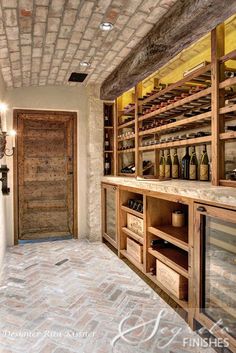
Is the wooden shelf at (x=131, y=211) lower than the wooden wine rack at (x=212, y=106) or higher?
lower

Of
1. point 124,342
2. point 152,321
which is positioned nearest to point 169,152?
point 152,321

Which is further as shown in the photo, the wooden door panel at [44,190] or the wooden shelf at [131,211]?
the wooden door panel at [44,190]

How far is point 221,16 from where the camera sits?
1.96 m

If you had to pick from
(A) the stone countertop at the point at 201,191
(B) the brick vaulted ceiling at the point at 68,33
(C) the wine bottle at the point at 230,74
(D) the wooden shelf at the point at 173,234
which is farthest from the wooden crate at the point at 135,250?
(B) the brick vaulted ceiling at the point at 68,33

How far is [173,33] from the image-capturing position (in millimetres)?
2318

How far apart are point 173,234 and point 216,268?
664mm

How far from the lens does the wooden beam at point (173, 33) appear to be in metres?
1.92

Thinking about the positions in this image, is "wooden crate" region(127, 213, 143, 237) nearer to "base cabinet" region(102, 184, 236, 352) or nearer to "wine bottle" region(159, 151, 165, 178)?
"base cabinet" region(102, 184, 236, 352)

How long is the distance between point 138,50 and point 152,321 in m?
2.74

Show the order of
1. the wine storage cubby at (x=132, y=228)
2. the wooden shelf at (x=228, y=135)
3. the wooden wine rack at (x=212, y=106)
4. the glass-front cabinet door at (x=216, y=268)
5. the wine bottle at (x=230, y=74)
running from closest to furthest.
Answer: the glass-front cabinet door at (x=216, y=268), the wooden shelf at (x=228, y=135), the wooden wine rack at (x=212, y=106), the wine bottle at (x=230, y=74), the wine storage cubby at (x=132, y=228)

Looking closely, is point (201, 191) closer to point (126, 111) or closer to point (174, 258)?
point (174, 258)

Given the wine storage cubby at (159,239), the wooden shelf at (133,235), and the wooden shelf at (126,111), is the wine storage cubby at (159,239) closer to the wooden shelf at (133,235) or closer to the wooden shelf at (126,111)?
the wooden shelf at (133,235)

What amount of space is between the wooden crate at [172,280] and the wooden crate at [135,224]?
569mm

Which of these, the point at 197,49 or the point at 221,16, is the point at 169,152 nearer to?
the point at 197,49
